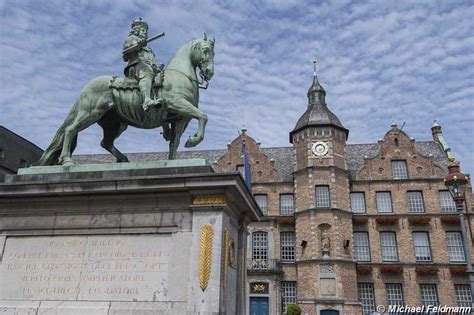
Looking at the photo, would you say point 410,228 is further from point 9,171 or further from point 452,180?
point 9,171

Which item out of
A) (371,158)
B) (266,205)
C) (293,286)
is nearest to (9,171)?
(266,205)

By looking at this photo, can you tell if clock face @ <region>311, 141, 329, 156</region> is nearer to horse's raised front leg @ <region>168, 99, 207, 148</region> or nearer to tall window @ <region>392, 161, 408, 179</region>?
tall window @ <region>392, 161, 408, 179</region>

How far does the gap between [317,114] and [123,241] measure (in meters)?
31.6

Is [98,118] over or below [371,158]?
below

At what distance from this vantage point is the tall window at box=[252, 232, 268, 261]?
34.1 metres

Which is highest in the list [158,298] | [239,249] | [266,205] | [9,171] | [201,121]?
[9,171]

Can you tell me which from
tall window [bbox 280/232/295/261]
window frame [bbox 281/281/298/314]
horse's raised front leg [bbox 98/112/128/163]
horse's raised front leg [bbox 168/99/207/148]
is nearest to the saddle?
horse's raised front leg [bbox 168/99/207/148]

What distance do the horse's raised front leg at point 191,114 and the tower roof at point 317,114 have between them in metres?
28.9

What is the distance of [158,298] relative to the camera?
6422mm

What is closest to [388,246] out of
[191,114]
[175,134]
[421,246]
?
[421,246]

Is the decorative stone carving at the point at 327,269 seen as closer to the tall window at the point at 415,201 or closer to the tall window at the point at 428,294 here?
the tall window at the point at 428,294

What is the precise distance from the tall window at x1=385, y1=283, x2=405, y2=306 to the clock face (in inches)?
438

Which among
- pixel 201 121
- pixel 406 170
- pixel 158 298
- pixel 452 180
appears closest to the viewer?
pixel 158 298

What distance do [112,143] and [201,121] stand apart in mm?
2118
